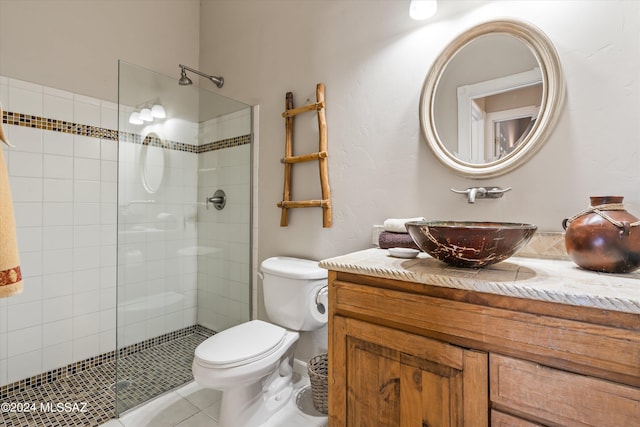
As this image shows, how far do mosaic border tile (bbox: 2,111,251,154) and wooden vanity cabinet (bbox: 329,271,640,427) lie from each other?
1510 millimetres

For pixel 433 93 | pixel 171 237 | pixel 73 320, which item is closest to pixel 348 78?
pixel 433 93

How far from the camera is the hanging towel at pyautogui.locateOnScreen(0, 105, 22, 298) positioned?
0.78 meters

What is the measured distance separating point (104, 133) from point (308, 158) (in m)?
1.46

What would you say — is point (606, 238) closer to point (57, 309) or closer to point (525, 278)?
point (525, 278)

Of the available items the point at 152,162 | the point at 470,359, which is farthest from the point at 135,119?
the point at 470,359

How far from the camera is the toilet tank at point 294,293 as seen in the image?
5.22 feet

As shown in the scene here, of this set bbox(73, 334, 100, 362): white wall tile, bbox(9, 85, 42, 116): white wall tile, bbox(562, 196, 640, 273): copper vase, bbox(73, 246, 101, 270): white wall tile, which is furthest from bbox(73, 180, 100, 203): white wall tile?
bbox(562, 196, 640, 273): copper vase

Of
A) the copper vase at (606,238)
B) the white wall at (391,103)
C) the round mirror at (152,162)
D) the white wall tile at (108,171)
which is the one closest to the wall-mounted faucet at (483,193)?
the white wall at (391,103)

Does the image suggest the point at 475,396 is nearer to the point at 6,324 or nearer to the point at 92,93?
the point at 6,324

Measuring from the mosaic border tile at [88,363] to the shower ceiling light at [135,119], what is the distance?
1302 millimetres

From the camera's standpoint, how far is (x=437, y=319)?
82cm

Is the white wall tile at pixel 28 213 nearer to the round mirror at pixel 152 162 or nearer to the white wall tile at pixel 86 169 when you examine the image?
the white wall tile at pixel 86 169

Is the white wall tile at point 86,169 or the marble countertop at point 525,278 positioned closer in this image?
the marble countertop at point 525,278

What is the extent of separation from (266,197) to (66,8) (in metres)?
1.73
